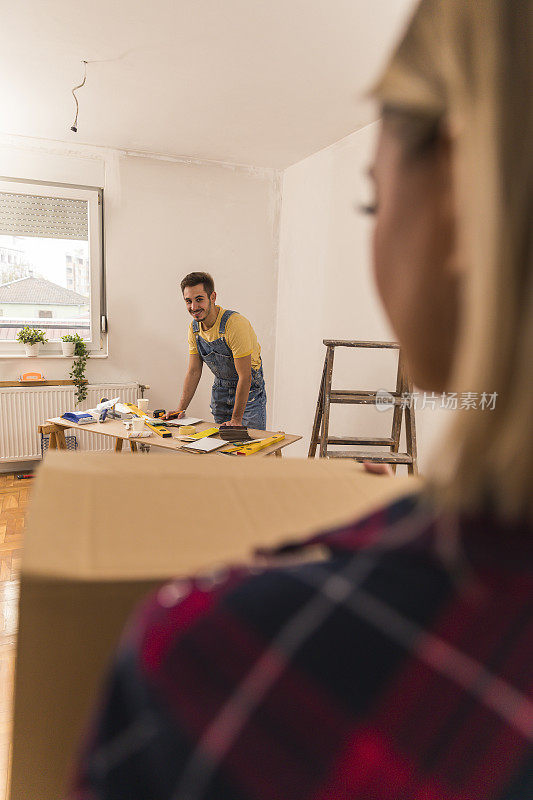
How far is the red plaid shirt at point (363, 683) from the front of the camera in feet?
0.67

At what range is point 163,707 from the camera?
8.5 inches

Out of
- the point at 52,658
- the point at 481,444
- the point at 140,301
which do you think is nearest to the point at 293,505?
the point at 52,658

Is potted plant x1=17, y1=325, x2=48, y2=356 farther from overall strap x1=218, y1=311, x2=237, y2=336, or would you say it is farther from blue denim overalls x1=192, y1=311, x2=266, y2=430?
overall strap x1=218, y1=311, x2=237, y2=336

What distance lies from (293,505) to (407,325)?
0.36 m

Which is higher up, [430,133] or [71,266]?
[71,266]

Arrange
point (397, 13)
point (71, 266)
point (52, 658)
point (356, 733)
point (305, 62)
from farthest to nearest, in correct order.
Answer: point (71, 266), point (305, 62), point (397, 13), point (52, 658), point (356, 733)

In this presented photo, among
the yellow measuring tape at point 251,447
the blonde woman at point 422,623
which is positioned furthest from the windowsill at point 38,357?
the blonde woman at point 422,623

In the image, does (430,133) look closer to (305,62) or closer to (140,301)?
(305,62)

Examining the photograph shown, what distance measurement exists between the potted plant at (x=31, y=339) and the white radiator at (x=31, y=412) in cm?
29

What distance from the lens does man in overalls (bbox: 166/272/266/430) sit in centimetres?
303

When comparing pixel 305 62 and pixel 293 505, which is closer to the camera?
pixel 293 505

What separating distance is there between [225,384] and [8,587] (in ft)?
5.31

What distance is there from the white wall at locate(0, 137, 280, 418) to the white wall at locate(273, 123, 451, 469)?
27 cm

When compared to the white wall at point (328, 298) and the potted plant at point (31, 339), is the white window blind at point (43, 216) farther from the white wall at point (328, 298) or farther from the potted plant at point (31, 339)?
the white wall at point (328, 298)
